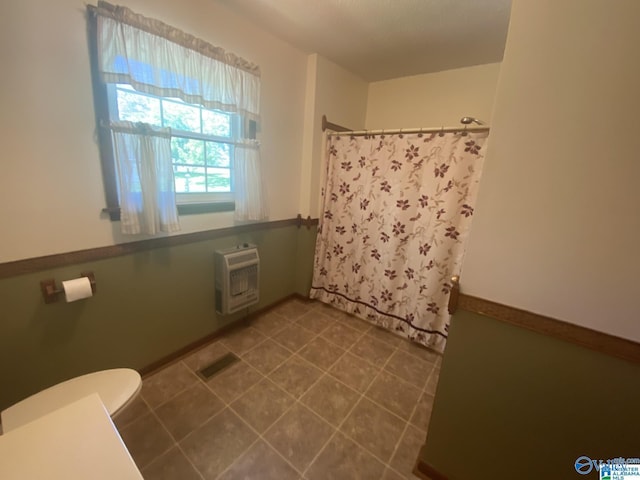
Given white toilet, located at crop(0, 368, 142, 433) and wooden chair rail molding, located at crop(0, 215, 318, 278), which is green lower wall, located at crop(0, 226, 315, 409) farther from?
white toilet, located at crop(0, 368, 142, 433)

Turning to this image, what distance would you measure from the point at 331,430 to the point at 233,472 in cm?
51

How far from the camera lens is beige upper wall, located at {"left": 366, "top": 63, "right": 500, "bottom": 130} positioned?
2.27 meters

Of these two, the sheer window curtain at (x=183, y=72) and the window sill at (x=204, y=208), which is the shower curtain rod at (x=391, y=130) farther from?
the window sill at (x=204, y=208)

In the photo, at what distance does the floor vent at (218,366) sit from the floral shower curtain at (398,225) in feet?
3.65

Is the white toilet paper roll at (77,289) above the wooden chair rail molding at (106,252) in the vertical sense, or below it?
below

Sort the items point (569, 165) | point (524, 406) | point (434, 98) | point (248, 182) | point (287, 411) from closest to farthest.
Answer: point (569, 165)
point (524, 406)
point (287, 411)
point (248, 182)
point (434, 98)

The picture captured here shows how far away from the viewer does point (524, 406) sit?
986 millimetres

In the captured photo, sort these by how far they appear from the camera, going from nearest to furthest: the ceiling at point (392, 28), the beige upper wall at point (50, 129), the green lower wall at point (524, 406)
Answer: the green lower wall at point (524, 406) → the beige upper wall at point (50, 129) → the ceiling at point (392, 28)

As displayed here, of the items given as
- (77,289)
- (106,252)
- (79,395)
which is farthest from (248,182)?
(79,395)

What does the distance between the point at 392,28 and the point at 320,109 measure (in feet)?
2.71

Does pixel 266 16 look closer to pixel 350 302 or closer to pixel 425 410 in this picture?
pixel 350 302

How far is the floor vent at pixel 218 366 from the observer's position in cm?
175

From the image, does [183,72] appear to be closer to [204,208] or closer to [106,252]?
[204,208]

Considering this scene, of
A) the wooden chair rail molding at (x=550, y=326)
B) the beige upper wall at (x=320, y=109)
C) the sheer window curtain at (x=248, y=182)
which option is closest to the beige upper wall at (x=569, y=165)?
the wooden chair rail molding at (x=550, y=326)
